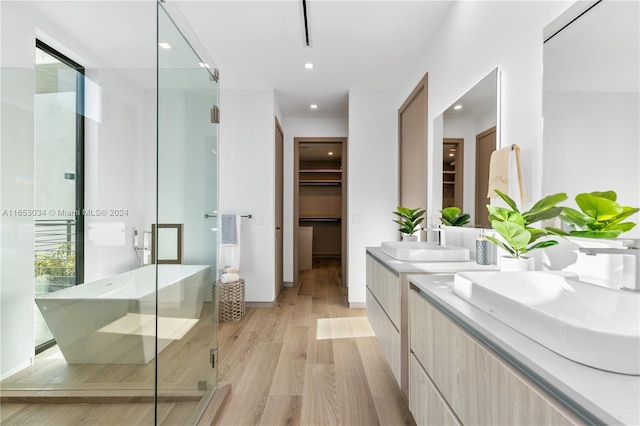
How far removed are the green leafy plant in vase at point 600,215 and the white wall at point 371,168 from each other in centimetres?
253

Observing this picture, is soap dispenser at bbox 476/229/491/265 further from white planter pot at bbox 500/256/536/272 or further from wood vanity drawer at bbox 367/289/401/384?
wood vanity drawer at bbox 367/289/401/384

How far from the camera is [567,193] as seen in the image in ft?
3.74

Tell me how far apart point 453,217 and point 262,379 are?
1.69 m

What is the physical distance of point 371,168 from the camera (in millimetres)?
3580

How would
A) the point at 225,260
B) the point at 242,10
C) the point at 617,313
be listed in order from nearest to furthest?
the point at 617,313 < the point at 242,10 < the point at 225,260

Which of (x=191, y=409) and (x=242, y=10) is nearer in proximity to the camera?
(x=191, y=409)

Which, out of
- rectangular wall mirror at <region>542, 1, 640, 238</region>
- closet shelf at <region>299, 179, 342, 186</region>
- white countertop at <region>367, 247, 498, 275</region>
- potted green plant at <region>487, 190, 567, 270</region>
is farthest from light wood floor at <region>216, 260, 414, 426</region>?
closet shelf at <region>299, 179, 342, 186</region>

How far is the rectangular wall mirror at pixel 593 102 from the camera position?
906 mm

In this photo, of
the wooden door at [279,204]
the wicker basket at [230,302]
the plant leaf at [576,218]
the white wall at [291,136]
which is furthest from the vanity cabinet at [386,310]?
the white wall at [291,136]

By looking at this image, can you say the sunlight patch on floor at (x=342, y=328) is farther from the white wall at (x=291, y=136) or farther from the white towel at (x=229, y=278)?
the white wall at (x=291, y=136)

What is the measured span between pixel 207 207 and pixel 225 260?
70.3 inches

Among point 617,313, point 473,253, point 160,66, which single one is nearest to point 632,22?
point 617,313

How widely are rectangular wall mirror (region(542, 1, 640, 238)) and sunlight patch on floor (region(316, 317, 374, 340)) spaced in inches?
80.8

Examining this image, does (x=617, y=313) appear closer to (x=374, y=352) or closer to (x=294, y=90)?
(x=374, y=352)
